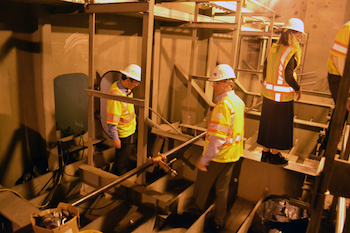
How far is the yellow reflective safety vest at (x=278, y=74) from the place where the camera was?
8.79 feet

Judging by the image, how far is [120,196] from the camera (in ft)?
9.86

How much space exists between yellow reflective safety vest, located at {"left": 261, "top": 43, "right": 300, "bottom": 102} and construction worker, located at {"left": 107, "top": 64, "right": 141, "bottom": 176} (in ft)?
5.17

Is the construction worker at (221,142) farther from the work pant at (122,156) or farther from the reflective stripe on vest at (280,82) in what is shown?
the work pant at (122,156)

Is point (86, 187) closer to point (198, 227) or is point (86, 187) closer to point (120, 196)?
point (120, 196)

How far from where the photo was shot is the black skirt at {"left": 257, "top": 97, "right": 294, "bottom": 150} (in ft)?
9.17

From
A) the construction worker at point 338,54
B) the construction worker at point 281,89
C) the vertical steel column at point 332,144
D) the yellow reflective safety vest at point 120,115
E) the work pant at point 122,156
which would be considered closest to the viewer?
the vertical steel column at point 332,144

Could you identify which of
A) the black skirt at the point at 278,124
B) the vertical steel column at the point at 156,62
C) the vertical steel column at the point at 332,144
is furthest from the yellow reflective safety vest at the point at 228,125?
the vertical steel column at the point at 156,62

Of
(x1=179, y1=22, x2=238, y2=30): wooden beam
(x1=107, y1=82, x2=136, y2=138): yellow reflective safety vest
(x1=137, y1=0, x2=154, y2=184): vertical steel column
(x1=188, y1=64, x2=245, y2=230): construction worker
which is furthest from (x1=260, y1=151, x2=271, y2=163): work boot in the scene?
(x1=179, y1=22, x2=238, y2=30): wooden beam

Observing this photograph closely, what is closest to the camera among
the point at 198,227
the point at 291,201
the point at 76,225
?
the point at 76,225

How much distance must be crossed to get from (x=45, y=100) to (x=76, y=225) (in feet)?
7.25

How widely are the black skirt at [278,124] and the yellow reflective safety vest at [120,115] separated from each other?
1745 millimetres

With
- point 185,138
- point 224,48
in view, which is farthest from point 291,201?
point 224,48

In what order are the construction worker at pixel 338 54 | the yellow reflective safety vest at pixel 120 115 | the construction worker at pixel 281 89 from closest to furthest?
the construction worker at pixel 338 54
the construction worker at pixel 281 89
the yellow reflective safety vest at pixel 120 115

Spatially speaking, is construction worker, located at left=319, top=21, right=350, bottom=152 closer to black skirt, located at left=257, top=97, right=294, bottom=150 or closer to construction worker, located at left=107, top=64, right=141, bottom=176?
black skirt, located at left=257, top=97, right=294, bottom=150
